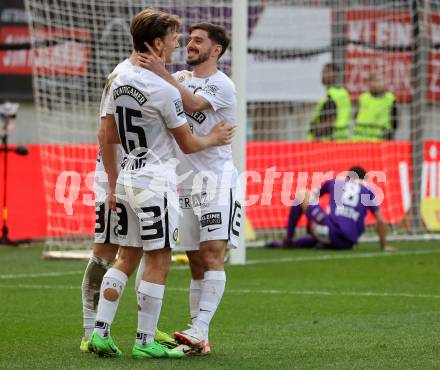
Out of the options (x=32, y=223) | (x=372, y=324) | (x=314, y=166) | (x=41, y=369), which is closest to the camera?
(x=41, y=369)

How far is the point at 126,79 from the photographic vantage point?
6.81 m

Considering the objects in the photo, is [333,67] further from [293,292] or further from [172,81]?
[172,81]

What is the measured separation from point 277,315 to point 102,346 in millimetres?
2344

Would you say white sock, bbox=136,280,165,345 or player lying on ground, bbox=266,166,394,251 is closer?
white sock, bbox=136,280,165,345

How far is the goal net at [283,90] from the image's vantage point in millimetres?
14562

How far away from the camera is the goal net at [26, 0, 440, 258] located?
14562 mm

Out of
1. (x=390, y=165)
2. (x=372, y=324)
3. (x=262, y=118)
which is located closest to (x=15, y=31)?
(x=262, y=118)

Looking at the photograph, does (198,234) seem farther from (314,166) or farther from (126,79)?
(314,166)

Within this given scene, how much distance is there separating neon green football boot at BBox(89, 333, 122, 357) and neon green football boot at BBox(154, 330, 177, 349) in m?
0.54

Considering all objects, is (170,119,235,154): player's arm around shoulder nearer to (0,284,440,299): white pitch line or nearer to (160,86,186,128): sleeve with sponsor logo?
(160,86,186,128): sleeve with sponsor logo

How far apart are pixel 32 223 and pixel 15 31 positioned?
23.6ft

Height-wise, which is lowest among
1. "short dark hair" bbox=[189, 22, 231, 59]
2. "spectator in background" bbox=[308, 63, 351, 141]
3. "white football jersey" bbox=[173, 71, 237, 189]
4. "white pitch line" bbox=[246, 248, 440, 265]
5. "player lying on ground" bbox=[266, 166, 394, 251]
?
"white pitch line" bbox=[246, 248, 440, 265]

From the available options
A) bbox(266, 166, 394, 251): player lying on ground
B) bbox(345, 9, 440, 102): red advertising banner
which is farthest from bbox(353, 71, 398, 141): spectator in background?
bbox(266, 166, 394, 251): player lying on ground

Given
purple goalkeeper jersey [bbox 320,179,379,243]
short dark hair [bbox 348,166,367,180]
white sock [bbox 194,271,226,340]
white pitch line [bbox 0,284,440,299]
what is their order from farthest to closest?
short dark hair [bbox 348,166,367,180]
purple goalkeeper jersey [bbox 320,179,379,243]
white pitch line [bbox 0,284,440,299]
white sock [bbox 194,271,226,340]
